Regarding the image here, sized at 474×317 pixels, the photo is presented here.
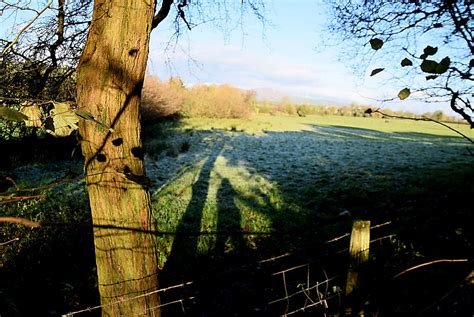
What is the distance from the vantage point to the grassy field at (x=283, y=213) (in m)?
4.21

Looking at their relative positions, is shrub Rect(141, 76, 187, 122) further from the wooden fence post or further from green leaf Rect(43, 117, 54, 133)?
green leaf Rect(43, 117, 54, 133)

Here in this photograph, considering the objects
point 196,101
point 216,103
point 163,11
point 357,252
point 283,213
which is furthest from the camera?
point 216,103

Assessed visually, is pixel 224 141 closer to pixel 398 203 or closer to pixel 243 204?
pixel 243 204

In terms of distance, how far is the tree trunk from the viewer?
1884mm

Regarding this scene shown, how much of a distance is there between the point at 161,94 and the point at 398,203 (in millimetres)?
18318

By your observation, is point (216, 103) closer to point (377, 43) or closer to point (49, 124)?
point (377, 43)

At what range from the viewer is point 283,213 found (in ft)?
24.7

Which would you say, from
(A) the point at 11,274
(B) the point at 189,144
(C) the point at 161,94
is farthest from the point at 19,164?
(C) the point at 161,94

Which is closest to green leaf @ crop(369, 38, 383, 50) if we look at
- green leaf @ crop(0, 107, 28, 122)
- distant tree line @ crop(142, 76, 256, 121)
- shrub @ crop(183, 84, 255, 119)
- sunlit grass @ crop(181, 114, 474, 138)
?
green leaf @ crop(0, 107, 28, 122)

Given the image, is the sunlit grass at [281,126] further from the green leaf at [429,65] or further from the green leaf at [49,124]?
the green leaf at [49,124]

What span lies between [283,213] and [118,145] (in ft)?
20.0

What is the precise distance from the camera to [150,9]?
1965 millimetres

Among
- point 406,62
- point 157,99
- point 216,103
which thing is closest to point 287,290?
point 406,62

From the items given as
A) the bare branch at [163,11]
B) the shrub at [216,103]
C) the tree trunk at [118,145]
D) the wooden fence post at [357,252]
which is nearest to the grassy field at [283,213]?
the wooden fence post at [357,252]
